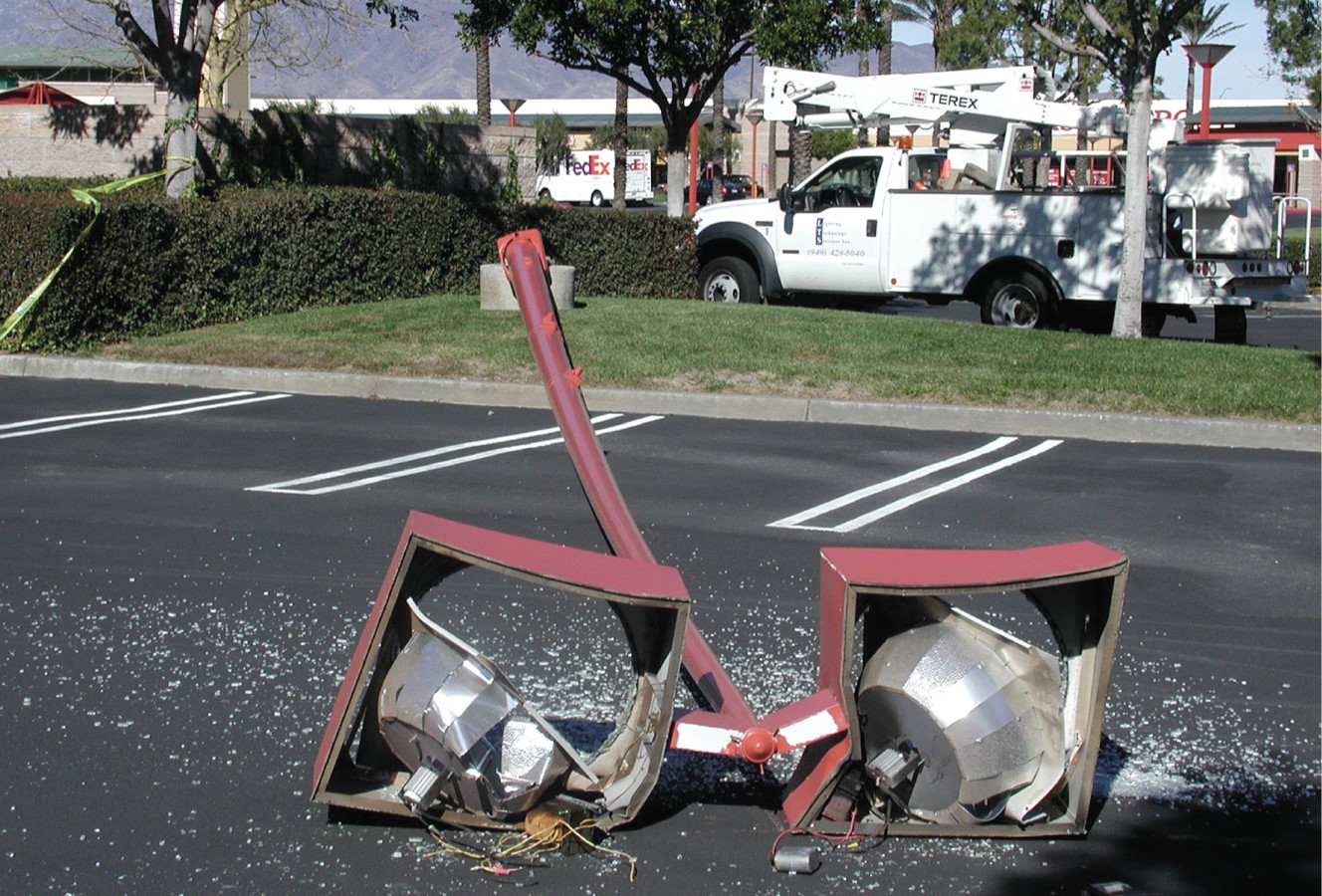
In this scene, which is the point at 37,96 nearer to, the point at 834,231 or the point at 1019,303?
the point at 834,231

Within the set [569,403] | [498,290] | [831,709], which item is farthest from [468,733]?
[498,290]

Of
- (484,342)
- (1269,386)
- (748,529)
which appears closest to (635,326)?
(484,342)

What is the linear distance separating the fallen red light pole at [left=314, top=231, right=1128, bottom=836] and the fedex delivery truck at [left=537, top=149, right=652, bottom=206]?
66109 millimetres

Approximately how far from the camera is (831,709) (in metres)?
3.80

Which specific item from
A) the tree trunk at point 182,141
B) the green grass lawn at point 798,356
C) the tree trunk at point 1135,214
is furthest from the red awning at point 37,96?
the tree trunk at point 1135,214

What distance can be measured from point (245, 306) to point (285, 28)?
30.3ft

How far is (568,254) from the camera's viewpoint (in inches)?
717

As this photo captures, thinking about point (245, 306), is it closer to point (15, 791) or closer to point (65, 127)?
point (65, 127)

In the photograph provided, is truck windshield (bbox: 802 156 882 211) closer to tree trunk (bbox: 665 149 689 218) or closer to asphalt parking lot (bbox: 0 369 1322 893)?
tree trunk (bbox: 665 149 689 218)

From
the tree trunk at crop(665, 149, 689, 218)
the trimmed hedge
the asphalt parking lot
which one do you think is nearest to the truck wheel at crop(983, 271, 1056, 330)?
the trimmed hedge

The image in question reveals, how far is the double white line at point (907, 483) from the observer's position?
25.8 feet

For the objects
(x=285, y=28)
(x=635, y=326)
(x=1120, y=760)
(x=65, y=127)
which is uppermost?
(x=285, y=28)

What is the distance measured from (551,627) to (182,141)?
13.4 metres

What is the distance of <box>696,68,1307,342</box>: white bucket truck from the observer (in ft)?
51.9
